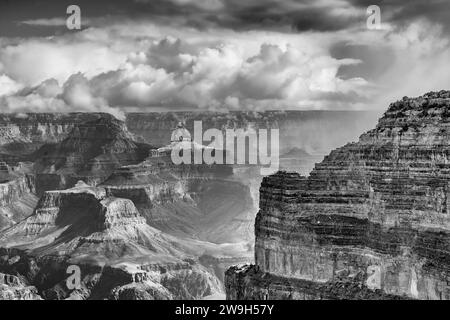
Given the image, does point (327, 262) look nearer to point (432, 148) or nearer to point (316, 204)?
point (316, 204)

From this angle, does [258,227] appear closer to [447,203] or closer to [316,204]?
[316,204]

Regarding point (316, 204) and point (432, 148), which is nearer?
point (432, 148)

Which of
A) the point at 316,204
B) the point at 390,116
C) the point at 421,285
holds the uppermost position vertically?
the point at 390,116
